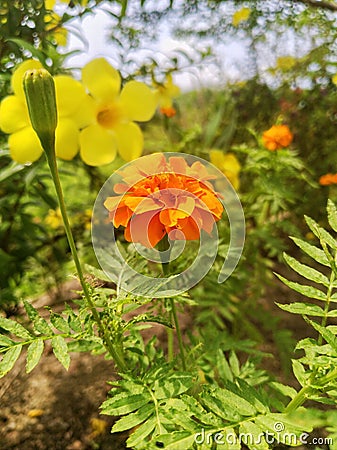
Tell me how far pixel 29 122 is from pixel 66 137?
6 centimetres

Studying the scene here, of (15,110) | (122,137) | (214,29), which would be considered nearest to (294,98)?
(214,29)

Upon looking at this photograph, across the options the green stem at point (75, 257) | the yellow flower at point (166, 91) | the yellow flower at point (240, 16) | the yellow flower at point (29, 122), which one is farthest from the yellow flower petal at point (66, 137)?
the yellow flower at point (240, 16)

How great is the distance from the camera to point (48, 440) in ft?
2.26

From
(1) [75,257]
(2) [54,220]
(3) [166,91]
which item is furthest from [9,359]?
(3) [166,91]

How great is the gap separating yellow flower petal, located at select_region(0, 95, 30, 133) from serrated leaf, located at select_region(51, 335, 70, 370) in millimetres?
329

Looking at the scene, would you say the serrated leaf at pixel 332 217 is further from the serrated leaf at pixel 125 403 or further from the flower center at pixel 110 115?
the flower center at pixel 110 115

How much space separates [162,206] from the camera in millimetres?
451

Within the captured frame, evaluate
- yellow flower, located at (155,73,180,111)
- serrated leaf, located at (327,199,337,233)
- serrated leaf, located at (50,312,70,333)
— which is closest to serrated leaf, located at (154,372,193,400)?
→ serrated leaf, located at (50,312,70,333)

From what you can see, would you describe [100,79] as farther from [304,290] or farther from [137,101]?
[304,290]

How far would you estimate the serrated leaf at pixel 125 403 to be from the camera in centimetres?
45

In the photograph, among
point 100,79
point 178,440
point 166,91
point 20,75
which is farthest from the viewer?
point 166,91

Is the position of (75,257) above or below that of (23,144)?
below

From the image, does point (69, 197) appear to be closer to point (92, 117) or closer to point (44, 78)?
point (92, 117)

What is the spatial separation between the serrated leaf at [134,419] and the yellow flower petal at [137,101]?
46 centimetres
